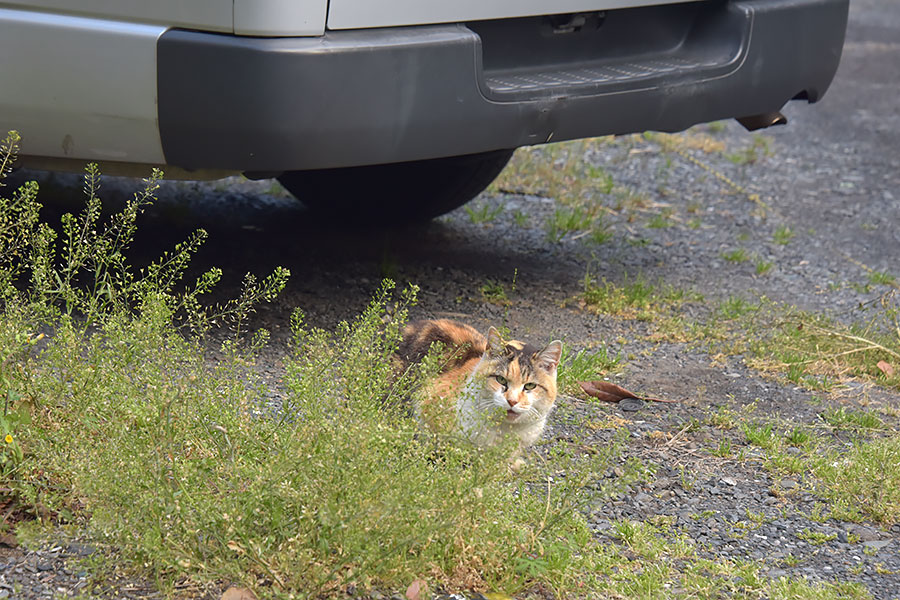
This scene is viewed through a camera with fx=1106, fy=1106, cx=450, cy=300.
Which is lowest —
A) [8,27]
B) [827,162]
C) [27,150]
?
[827,162]

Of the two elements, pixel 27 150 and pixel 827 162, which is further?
pixel 827 162

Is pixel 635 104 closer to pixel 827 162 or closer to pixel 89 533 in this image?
pixel 89 533

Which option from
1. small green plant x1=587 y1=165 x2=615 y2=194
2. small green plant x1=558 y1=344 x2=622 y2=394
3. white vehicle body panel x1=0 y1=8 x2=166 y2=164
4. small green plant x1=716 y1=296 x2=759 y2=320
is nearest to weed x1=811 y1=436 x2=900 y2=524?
small green plant x1=558 y1=344 x2=622 y2=394

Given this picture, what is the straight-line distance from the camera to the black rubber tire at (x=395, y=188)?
15.8 feet

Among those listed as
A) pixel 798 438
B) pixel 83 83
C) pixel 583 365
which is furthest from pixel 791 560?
pixel 83 83

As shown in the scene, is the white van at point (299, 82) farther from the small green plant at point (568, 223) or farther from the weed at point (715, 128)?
the weed at point (715, 128)

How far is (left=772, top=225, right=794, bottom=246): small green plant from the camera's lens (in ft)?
18.0

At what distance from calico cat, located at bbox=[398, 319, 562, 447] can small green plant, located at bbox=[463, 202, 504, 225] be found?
6.94 ft

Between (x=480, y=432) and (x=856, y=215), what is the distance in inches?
148

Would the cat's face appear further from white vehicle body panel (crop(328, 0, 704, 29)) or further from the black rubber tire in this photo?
the black rubber tire

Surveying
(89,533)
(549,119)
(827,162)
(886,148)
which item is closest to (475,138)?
(549,119)

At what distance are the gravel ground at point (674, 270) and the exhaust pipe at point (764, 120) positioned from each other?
722 millimetres

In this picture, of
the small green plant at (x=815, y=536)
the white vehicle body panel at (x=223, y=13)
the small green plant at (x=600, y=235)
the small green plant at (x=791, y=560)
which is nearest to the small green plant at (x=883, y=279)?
the small green plant at (x=600, y=235)

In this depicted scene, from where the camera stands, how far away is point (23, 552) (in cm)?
249
